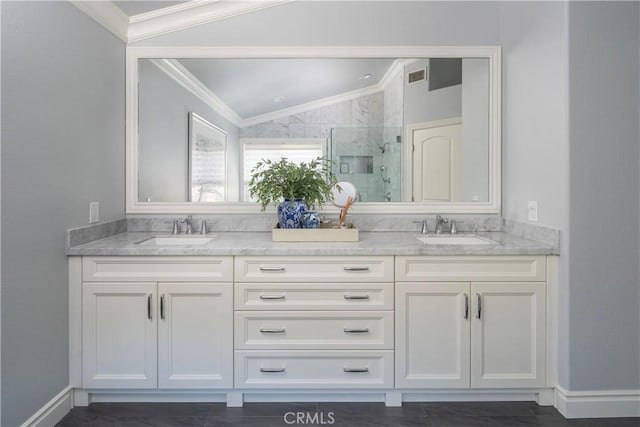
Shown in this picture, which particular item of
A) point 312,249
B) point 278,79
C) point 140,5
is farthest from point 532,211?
point 140,5

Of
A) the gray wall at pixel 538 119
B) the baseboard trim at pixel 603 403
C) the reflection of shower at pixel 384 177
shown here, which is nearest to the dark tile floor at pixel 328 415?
the baseboard trim at pixel 603 403

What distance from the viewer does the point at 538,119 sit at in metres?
2.32

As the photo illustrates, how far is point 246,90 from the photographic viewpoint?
272 centimetres

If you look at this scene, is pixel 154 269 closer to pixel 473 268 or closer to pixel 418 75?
pixel 473 268

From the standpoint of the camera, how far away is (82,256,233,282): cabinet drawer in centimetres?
216

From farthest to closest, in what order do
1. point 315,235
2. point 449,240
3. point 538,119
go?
point 449,240 < point 315,235 < point 538,119

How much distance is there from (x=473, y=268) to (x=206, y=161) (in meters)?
1.62

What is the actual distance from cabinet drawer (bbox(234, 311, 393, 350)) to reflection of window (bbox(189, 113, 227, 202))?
0.89m

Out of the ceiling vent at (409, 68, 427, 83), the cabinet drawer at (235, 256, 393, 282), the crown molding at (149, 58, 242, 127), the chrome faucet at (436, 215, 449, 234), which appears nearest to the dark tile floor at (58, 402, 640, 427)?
the cabinet drawer at (235, 256, 393, 282)

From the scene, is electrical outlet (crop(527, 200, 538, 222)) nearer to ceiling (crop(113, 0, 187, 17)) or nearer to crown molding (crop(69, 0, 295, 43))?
crown molding (crop(69, 0, 295, 43))

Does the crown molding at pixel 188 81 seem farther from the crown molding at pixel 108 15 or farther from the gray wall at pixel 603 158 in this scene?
the gray wall at pixel 603 158

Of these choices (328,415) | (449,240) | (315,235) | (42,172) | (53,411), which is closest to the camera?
(42,172)

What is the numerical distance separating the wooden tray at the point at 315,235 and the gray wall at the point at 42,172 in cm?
99

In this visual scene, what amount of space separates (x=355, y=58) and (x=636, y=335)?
204cm
